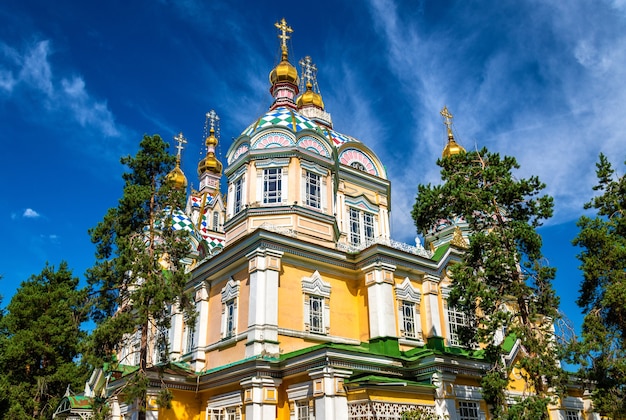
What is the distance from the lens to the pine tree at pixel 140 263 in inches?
553

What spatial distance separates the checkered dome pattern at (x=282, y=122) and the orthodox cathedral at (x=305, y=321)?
0.07 m

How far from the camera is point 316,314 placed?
17.8 m

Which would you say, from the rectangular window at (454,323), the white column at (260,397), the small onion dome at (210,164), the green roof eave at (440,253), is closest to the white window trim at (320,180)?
the green roof eave at (440,253)

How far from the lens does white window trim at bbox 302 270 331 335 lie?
1748cm

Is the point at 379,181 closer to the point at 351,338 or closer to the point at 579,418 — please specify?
the point at 351,338

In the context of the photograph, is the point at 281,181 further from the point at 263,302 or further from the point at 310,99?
the point at 310,99

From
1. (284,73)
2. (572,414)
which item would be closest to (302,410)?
(572,414)

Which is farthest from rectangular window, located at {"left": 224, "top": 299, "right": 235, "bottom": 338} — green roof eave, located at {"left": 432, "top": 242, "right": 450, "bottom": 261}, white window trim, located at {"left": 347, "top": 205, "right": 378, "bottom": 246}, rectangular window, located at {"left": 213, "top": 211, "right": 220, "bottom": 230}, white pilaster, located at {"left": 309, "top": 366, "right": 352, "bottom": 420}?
rectangular window, located at {"left": 213, "top": 211, "right": 220, "bottom": 230}

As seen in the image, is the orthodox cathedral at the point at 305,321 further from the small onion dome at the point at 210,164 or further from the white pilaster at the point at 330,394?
the small onion dome at the point at 210,164

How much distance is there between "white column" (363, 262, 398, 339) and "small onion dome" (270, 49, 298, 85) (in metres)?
12.0

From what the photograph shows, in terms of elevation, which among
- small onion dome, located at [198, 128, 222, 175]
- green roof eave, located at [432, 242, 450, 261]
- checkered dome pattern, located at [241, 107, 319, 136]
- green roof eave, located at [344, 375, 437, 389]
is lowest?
green roof eave, located at [344, 375, 437, 389]

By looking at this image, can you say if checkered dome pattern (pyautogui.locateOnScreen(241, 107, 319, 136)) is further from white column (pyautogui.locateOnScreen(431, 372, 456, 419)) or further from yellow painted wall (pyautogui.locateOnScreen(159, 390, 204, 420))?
white column (pyautogui.locateOnScreen(431, 372, 456, 419))

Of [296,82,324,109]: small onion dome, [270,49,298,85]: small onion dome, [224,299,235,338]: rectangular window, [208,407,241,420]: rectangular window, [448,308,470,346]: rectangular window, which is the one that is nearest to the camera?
[208,407,241,420]: rectangular window

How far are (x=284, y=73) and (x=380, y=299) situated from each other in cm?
1350
